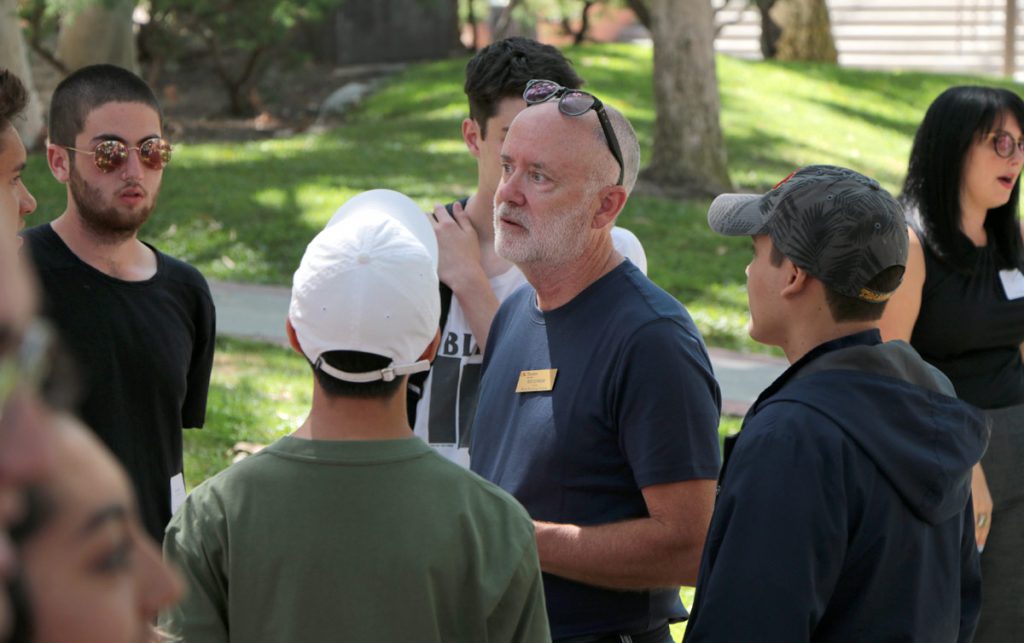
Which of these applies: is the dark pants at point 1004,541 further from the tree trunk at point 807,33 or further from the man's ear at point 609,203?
the tree trunk at point 807,33

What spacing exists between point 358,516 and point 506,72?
7.57 ft

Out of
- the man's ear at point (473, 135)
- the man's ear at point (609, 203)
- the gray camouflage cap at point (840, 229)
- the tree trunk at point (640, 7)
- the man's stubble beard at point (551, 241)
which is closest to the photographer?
the gray camouflage cap at point (840, 229)

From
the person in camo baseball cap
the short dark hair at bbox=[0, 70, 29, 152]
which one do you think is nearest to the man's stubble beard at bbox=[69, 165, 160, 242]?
the short dark hair at bbox=[0, 70, 29, 152]

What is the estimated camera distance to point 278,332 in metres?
9.88

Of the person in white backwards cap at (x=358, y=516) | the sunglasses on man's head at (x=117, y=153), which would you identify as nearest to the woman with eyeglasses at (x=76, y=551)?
the person in white backwards cap at (x=358, y=516)

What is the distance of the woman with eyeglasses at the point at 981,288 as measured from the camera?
414 cm

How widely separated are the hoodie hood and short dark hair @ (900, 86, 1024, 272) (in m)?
1.66

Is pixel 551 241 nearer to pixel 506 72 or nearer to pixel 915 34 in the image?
pixel 506 72

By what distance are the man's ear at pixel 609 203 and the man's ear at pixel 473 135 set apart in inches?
35.5

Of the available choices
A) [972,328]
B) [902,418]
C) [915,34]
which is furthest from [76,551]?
[915,34]

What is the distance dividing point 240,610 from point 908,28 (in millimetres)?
31008

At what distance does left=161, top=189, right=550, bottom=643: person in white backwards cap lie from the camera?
2.05m

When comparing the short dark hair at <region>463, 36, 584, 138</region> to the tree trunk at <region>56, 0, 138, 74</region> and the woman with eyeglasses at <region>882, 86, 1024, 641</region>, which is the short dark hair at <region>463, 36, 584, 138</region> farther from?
the tree trunk at <region>56, 0, 138, 74</region>

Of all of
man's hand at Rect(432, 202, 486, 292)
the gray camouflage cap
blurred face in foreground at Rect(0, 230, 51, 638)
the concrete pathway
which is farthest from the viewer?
the concrete pathway
